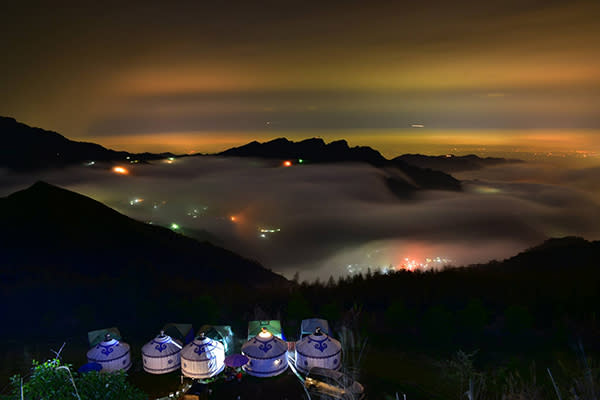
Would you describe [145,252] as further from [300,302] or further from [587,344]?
[587,344]

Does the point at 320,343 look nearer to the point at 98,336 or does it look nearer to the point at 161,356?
the point at 161,356

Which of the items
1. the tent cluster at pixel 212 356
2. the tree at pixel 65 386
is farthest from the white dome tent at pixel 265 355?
the tree at pixel 65 386

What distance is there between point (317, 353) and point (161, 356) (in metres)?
12.7

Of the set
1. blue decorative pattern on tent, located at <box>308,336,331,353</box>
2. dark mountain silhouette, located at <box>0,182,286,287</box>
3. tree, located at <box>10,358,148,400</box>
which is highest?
tree, located at <box>10,358,148,400</box>

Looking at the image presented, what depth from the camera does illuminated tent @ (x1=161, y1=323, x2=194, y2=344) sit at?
34.6 m

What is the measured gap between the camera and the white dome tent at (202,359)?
95.7 ft

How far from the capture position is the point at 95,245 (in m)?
88.6

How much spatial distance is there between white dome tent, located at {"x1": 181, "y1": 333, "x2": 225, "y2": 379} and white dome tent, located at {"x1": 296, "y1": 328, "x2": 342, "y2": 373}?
6.47 metres

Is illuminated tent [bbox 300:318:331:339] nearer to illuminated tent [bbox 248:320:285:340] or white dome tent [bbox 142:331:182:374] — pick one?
illuminated tent [bbox 248:320:285:340]

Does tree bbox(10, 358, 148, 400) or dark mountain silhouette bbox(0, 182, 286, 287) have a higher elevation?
tree bbox(10, 358, 148, 400)

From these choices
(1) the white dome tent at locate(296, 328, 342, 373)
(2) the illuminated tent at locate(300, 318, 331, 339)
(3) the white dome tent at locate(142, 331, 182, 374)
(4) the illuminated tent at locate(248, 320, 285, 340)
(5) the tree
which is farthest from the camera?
(2) the illuminated tent at locate(300, 318, 331, 339)

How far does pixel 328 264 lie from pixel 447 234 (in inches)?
2692

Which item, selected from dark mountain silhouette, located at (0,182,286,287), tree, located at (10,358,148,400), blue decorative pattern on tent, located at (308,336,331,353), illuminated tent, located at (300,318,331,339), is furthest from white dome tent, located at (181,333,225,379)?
dark mountain silhouette, located at (0,182,286,287)

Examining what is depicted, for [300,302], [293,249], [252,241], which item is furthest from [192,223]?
[300,302]
